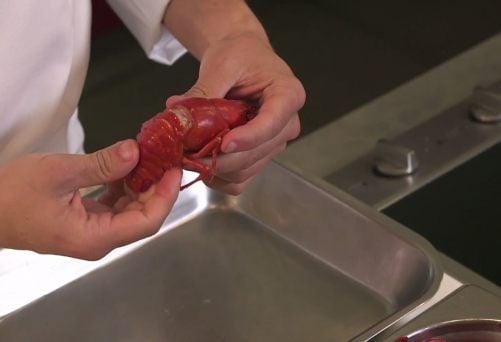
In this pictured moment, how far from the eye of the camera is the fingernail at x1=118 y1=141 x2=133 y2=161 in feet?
2.15

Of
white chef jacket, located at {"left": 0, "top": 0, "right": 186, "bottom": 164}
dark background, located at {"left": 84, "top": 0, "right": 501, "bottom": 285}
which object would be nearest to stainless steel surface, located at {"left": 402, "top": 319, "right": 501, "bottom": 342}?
white chef jacket, located at {"left": 0, "top": 0, "right": 186, "bottom": 164}

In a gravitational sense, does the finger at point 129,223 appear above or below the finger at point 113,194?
above

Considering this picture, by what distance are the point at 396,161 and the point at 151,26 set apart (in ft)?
0.98

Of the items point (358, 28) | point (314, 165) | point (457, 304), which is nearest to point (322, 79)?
point (358, 28)

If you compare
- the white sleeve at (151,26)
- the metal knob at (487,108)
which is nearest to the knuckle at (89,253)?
the white sleeve at (151,26)

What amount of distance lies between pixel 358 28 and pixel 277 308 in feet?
5.23

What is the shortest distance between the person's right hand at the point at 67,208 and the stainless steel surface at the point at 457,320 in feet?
0.69

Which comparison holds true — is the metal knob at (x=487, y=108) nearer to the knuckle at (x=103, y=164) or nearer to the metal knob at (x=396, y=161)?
the metal knob at (x=396, y=161)

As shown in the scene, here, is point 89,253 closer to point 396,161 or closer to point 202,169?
point 202,169

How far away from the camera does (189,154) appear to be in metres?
0.79

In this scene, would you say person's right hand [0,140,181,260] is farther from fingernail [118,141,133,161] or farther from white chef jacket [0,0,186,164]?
white chef jacket [0,0,186,164]

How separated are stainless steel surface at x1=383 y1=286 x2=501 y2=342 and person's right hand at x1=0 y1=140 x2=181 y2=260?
8.3 inches

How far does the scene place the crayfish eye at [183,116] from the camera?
770mm

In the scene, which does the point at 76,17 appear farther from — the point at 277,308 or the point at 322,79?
the point at 322,79
